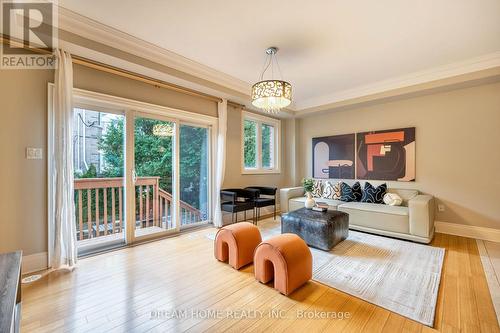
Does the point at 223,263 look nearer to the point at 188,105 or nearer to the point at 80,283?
the point at 80,283

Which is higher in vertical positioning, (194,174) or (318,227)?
(194,174)

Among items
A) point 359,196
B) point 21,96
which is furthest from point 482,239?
point 21,96

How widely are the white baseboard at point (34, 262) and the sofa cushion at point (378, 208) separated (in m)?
4.45

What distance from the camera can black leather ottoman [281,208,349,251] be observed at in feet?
9.92

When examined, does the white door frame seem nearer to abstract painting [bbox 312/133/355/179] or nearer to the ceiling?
the ceiling

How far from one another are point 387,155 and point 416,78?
1.45m

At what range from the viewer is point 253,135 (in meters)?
5.41

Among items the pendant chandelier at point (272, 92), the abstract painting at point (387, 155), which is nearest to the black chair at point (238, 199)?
the pendant chandelier at point (272, 92)

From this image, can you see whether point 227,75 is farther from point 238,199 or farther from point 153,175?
point 238,199

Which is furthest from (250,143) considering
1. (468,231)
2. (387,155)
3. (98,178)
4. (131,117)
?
(468,231)

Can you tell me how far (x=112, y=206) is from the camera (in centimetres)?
338

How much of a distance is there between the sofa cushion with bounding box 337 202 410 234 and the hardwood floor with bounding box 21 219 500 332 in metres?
0.74

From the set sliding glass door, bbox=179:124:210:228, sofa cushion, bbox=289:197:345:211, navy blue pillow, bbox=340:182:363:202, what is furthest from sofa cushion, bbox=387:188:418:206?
sliding glass door, bbox=179:124:210:228

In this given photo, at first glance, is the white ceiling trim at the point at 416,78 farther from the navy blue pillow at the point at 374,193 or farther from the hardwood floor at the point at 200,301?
the hardwood floor at the point at 200,301
